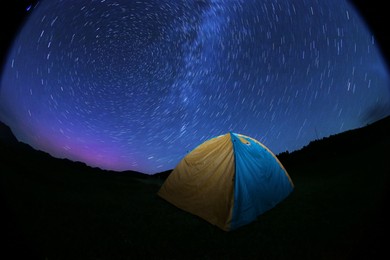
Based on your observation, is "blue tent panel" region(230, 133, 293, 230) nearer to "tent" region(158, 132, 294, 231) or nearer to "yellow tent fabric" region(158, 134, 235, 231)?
"tent" region(158, 132, 294, 231)

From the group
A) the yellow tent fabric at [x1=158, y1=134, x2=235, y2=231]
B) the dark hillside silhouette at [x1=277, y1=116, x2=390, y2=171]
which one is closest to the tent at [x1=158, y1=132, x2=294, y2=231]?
the yellow tent fabric at [x1=158, y1=134, x2=235, y2=231]

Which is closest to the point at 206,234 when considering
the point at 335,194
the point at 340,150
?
the point at 335,194

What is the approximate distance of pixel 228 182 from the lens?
7.64 metres

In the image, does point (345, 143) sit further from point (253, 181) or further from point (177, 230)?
point (177, 230)

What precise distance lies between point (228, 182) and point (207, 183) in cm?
99

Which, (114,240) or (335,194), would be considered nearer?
(114,240)

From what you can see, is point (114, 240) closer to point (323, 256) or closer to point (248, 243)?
point (248, 243)

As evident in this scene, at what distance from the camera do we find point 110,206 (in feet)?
30.6

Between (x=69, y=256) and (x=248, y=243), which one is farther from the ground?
(x=69, y=256)

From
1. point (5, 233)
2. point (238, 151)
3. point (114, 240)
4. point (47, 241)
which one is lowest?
point (114, 240)

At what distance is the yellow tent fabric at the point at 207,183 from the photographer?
292 inches

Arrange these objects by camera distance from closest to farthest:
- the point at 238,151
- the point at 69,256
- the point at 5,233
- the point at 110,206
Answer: the point at 5,233, the point at 69,256, the point at 238,151, the point at 110,206

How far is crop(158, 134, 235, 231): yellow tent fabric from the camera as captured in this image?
7411mm

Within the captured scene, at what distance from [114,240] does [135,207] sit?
11.9 ft
